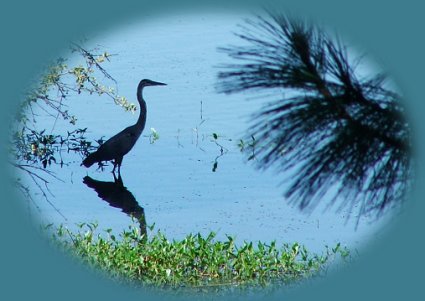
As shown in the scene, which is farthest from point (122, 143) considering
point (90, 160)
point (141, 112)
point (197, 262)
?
point (197, 262)

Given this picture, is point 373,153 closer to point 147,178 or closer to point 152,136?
point 147,178

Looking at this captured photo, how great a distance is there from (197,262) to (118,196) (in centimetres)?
253

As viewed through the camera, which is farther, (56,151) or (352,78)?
(56,151)

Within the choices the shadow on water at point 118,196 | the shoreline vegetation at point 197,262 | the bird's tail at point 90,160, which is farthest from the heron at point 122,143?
the shoreline vegetation at point 197,262

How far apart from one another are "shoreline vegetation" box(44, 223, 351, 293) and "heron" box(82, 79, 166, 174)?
268 centimetres

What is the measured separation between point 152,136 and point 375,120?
6.15 m

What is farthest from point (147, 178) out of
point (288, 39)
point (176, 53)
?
point (288, 39)

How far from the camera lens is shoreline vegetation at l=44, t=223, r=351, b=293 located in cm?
712

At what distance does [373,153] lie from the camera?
4730mm

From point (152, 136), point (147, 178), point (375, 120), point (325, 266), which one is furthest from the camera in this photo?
point (152, 136)

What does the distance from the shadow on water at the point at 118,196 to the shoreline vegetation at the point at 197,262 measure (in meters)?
1.23

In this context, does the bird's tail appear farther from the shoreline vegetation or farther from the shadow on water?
the shoreline vegetation

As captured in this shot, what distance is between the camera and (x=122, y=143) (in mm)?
10344

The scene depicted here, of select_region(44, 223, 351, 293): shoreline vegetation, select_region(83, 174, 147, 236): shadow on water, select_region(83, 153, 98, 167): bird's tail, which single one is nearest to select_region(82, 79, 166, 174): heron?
select_region(83, 153, 98, 167): bird's tail
